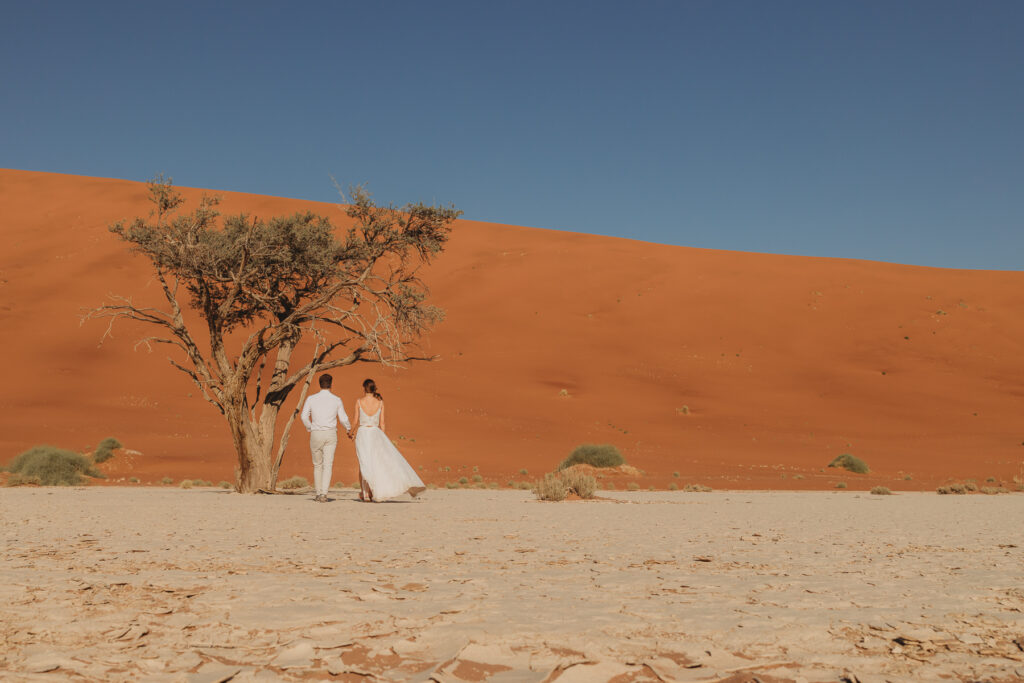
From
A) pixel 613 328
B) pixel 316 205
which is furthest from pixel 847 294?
pixel 316 205

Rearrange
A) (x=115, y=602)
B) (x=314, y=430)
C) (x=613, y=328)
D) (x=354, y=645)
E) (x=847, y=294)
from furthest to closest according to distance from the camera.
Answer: (x=847, y=294)
(x=613, y=328)
(x=314, y=430)
(x=115, y=602)
(x=354, y=645)

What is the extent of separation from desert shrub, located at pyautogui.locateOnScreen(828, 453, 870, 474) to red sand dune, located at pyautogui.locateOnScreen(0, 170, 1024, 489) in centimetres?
49

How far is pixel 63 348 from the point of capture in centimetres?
3744

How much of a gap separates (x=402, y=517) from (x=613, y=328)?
36.1 meters

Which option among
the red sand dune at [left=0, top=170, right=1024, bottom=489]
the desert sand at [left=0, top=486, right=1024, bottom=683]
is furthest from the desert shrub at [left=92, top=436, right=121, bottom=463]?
the desert sand at [left=0, top=486, right=1024, bottom=683]

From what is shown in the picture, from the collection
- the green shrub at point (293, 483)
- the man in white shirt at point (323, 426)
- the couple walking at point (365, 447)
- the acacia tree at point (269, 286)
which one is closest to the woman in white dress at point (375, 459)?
the couple walking at point (365, 447)

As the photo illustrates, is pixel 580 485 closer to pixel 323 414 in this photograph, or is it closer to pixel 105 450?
pixel 323 414

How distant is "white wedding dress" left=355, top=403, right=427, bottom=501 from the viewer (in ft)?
40.0

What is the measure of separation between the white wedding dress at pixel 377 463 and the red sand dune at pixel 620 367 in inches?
394

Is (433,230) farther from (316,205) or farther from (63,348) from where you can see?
(316,205)

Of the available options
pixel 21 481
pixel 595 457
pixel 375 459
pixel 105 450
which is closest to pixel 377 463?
pixel 375 459

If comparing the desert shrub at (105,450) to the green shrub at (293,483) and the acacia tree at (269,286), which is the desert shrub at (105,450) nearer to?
the green shrub at (293,483)

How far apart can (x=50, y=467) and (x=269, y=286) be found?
8.61 meters

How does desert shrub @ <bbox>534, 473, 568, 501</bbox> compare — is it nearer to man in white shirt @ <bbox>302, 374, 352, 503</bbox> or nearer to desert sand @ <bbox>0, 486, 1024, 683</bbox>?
man in white shirt @ <bbox>302, 374, 352, 503</bbox>
